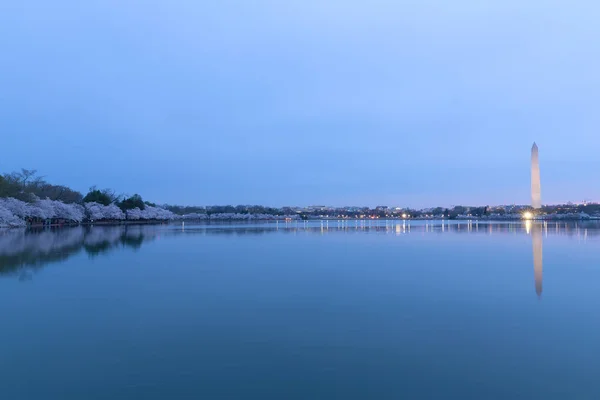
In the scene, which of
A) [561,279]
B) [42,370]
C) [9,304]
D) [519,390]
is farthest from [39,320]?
[561,279]

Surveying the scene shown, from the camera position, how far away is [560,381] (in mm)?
4980

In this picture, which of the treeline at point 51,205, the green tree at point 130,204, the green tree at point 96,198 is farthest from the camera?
the green tree at point 130,204

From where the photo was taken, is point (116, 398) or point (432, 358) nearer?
point (116, 398)

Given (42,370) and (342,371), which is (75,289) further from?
(342,371)

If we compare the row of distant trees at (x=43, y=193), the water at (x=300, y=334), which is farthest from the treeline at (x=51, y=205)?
the water at (x=300, y=334)

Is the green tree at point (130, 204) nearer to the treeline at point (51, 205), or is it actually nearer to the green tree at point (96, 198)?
the treeline at point (51, 205)

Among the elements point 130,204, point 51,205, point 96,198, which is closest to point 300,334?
point 51,205

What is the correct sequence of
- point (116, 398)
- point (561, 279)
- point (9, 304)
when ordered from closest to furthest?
point (116, 398), point (9, 304), point (561, 279)

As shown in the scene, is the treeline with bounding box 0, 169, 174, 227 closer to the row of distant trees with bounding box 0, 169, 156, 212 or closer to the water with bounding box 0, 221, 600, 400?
the row of distant trees with bounding box 0, 169, 156, 212

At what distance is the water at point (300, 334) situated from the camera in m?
4.87

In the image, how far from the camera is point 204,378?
502 centimetres

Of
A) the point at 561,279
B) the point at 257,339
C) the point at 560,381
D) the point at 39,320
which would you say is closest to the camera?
the point at 560,381

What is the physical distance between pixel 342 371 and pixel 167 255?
13841 millimetres

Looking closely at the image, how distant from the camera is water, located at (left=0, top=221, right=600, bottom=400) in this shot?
192 inches
